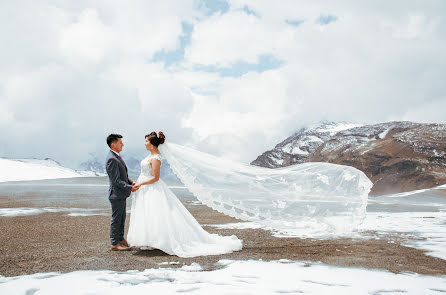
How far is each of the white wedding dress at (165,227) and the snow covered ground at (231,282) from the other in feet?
3.76

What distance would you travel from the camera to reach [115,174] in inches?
284

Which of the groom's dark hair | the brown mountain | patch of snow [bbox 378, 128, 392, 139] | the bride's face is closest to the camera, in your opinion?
the groom's dark hair

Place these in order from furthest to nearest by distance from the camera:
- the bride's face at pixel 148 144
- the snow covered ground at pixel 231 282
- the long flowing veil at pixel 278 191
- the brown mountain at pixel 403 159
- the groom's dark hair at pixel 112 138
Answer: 1. the brown mountain at pixel 403 159
2. the long flowing veil at pixel 278 191
3. the bride's face at pixel 148 144
4. the groom's dark hair at pixel 112 138
5. the snow covered ground at pixel 231 282

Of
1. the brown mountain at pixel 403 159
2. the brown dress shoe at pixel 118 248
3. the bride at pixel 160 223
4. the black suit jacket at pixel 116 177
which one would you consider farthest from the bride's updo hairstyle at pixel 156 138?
the brown mountain at pixel 403 159

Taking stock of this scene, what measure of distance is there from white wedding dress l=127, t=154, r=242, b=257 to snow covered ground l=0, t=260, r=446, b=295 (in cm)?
115

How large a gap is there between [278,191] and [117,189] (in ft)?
12.2

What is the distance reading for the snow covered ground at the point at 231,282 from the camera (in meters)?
4.67

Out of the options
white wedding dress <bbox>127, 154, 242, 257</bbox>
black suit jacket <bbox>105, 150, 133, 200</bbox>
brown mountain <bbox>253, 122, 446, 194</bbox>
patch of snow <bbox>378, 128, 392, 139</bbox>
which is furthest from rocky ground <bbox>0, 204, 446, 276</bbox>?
patch of snow <bbox>378, 128, 392, 139</bbox>

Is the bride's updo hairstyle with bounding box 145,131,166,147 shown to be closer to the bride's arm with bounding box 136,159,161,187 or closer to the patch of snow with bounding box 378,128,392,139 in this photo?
the bride's arm with bounding box 136,159,161,187

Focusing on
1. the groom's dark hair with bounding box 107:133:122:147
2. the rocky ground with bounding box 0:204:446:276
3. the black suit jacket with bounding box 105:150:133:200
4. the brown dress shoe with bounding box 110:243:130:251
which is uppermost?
the groom's dark hair with bounding box 107:133:122:147

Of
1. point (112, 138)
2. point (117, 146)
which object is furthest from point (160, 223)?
point (112, 138)

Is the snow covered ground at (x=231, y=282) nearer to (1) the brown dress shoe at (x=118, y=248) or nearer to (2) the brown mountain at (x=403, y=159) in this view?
(1) the brown dress shoe at (x=118, y=248)

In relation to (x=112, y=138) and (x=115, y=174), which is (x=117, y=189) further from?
(x=112, y=138)

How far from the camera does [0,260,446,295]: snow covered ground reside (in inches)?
184
